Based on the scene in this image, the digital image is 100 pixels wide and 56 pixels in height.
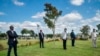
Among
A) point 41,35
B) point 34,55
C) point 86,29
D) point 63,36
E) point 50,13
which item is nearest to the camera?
point 34,55

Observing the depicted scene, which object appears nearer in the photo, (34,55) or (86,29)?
(34,55)

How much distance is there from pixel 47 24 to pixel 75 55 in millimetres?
43368

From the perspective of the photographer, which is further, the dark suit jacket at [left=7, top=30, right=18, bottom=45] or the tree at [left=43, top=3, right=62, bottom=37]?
the tree at [left=43, top=3, right=62, bottom=37]

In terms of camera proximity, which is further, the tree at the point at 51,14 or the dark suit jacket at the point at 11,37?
the tree at the point at 51,14

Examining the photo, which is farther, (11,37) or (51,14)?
(51,14)

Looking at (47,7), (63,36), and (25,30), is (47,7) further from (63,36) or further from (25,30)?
(25,30)

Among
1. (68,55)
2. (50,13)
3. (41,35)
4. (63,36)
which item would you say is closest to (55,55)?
(68,55)

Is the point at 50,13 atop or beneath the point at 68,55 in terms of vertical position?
atop

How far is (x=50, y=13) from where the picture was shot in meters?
58.3

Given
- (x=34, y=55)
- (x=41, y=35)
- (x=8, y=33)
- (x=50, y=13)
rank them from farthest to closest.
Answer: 1. (x=50, y=13)
2. (x=41, y=35)
3. (x=34, y=55)
4. (x=8, y=33)

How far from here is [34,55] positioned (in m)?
16.7

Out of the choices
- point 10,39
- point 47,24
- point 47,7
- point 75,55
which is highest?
point 47,7

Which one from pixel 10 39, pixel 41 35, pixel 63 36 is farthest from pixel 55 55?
pixel 41 35

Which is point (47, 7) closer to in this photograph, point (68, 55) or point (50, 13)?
point (50, 13)
